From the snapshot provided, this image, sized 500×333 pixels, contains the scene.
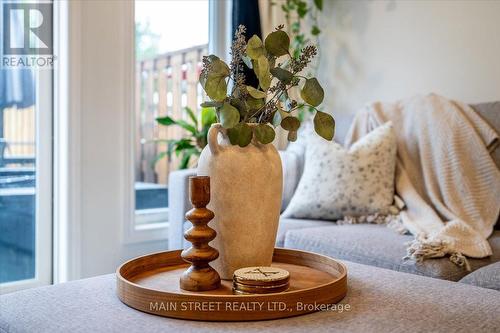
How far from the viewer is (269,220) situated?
1143mm

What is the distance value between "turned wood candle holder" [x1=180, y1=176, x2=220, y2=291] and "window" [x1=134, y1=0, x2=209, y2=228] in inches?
68.4

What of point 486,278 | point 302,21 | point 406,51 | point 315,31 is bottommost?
point 486,278

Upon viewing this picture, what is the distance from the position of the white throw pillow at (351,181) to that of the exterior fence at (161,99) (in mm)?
996

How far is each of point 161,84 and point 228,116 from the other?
1.96m

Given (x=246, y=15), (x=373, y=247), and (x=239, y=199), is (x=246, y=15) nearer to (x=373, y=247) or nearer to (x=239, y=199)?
(x=373, y=247)

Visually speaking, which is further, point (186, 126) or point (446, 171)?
point (186, 126)

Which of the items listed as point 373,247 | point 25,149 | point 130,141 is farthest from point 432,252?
point 25,149

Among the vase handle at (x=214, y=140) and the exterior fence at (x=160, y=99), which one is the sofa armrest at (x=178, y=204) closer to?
the exterior fence at (x=160, y=99)

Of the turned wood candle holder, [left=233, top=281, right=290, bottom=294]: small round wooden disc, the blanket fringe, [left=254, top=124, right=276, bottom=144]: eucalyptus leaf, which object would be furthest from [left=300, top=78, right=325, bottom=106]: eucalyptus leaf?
the blanket fringe

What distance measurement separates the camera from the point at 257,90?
3.80ft

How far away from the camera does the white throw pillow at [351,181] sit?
2.15 meters

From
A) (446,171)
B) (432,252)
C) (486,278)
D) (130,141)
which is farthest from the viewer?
(130,141)

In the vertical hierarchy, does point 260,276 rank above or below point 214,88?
below

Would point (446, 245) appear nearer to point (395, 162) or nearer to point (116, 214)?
point (395, 162)
